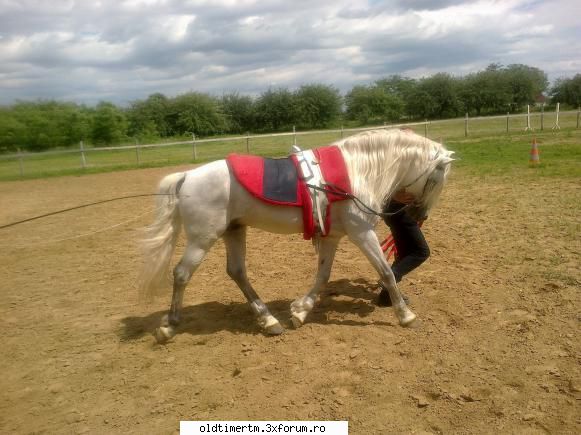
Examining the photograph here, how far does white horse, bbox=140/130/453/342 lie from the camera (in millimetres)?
3766

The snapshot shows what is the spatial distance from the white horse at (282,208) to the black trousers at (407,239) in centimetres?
20

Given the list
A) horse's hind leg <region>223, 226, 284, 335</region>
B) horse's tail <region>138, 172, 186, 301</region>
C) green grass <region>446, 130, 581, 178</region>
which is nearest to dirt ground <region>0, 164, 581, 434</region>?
horse's hind leg <region>223, 226, 284, 335</region>

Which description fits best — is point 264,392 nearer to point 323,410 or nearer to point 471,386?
point 323,410

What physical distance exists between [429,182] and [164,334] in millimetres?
2700

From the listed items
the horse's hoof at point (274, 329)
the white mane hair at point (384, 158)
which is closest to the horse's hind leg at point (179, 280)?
the horse's hoof at point (274, 329)

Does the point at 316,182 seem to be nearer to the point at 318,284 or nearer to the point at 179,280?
the point at 318,284

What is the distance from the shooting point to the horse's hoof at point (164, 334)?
389 centimetres

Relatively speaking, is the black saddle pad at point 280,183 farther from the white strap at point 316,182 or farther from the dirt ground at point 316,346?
the dirt ground at point 316,346

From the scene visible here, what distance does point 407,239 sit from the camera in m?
4.34

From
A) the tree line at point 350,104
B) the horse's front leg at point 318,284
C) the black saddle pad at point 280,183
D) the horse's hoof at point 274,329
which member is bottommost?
the horse's hoof at point 274,329

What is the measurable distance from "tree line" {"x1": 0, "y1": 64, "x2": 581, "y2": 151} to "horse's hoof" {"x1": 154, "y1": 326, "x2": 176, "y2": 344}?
38.6 meters

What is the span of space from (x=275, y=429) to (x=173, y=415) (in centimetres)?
70

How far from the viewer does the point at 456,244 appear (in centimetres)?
609

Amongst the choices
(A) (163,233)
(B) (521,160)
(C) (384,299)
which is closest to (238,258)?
(A) (163,233)
